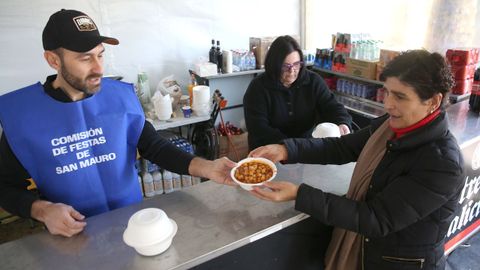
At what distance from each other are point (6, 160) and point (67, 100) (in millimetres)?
327

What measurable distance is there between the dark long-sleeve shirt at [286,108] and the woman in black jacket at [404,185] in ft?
3.73

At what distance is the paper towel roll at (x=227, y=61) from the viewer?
3432 millimetres

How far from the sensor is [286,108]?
2.42 metres

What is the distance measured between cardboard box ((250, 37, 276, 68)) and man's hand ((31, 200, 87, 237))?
8.96 ft

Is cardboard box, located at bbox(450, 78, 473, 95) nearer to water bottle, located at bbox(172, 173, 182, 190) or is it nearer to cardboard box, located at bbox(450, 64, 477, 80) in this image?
cardboard box, located at bbox(450, 64, 477, 80)

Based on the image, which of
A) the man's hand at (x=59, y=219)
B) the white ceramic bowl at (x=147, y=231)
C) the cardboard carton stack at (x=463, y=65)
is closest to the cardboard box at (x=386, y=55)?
the cardboard carton stack at (x=463, y=65)

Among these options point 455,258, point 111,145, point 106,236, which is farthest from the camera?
point 455,258

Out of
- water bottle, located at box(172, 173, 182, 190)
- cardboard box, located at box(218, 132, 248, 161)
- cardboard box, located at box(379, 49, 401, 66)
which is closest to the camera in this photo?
cardboard box, located at box(379, 49, 401, 66)

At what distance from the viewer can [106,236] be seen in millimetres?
1152

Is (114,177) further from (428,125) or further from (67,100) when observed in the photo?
(428,125)

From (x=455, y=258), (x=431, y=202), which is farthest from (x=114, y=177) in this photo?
(x=455, y=258)

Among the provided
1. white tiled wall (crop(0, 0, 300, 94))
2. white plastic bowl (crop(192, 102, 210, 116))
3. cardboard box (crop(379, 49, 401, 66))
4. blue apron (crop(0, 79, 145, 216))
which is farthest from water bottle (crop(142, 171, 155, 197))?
cardboard box (crop(379, 49, 401, 66))

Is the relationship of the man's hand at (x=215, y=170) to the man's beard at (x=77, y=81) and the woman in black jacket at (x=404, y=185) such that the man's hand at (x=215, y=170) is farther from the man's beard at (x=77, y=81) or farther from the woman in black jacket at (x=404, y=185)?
the man's beard at (x=77, y=81)

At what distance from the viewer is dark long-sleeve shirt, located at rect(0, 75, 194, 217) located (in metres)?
1.24
